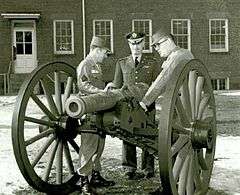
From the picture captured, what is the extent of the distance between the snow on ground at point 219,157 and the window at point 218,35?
38.9 feet

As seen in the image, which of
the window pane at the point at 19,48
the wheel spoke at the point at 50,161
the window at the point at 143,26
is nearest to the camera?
the wheel spoke at the point at 50,161

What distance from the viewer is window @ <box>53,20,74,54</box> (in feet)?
84.2

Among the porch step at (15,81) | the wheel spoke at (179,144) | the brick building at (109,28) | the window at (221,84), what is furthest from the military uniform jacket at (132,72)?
the window at (221,84)

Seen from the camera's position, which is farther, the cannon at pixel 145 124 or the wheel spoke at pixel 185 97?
the wheel spoke at pixel 185 97

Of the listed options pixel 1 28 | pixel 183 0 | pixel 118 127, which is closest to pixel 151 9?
pixel 183 0

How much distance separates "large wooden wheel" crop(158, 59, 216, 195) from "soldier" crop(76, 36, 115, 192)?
1150 millimetres

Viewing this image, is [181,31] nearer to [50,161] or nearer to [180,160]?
[50,161]

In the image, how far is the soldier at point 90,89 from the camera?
590 cm

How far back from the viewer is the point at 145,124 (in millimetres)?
5723

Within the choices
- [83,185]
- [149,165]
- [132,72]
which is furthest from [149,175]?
[132,72]

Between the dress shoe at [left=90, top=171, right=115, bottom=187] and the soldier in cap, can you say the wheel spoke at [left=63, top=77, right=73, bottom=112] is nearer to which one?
the dress shoe at [left=90, top=171, right=115, bottom=187]

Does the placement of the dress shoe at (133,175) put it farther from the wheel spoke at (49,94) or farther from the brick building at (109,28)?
the brick building at (109,28)

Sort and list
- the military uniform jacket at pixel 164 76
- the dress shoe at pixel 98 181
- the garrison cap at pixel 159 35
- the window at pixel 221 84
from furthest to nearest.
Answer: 1. the window at pixel 221 84
2. the dress shoe at pixel 98 181
3. the garrison cap at pixel 159 35
4. the military uniform jacket at pixel 164 76

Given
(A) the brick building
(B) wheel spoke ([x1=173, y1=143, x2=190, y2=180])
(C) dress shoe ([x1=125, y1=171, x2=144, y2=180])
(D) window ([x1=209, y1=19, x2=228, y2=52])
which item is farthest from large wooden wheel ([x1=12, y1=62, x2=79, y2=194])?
(D) window ([x1=209, y1=19, x2=228, y2=52])
